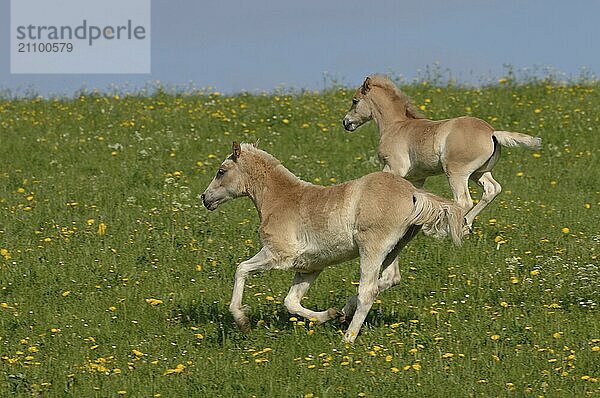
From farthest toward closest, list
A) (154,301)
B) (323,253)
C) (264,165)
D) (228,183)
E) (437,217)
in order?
(154,301) < (228,183) < (264,165) < (323,253) < (437,217)

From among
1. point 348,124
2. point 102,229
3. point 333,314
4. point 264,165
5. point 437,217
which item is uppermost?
point 348,124

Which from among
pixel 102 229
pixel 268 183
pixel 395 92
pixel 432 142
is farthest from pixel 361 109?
pixel 268 183

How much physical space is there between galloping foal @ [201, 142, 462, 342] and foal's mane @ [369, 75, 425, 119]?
4.25 meters

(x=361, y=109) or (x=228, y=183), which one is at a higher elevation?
(x=361, y=109)

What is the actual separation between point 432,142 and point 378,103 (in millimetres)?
1323

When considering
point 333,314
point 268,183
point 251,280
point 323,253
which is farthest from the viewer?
point 251,280

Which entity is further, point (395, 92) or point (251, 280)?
point (395, 92)

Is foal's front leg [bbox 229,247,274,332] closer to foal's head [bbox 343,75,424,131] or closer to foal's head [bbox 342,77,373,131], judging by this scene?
foal's head [bbox 343,75,424,131]

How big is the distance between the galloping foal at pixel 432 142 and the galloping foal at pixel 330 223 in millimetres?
3089

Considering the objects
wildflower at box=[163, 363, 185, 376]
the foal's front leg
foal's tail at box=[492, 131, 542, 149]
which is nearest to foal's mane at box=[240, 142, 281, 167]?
the foal's front leg

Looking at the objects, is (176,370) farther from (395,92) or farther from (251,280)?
(395,92)

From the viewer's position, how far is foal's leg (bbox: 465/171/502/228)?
13430 millimetres

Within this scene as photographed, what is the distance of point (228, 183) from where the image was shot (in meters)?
10.5

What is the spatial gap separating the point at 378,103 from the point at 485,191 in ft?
6.22
